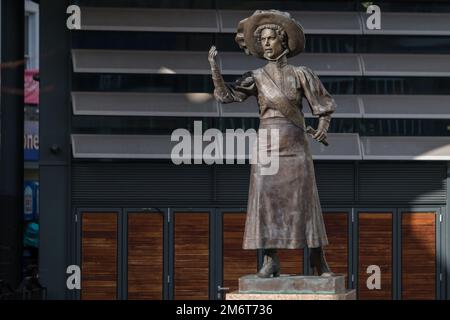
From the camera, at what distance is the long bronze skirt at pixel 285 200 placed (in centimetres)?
1526

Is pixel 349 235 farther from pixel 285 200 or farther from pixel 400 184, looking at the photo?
pixel 285 200

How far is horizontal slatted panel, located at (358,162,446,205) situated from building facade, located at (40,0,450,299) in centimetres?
2

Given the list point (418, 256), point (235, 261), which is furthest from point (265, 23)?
point (418, 256)

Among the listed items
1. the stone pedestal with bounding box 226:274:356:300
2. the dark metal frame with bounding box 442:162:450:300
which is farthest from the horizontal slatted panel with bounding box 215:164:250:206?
the stone pedestal with bounding box 226:274:356:300

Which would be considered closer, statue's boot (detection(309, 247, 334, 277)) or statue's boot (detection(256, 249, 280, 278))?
statue's boot (detection(256, 249, 280, 278))

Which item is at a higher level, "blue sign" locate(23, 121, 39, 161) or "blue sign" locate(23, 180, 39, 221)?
"blue sign" locate(23, 121, 39, 161)

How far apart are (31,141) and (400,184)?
20137 mm

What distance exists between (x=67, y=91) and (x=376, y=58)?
5.37 m

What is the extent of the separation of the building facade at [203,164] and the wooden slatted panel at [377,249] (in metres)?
0.02

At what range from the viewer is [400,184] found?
2559cm

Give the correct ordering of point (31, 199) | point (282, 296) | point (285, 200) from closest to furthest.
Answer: point (282, 296), point (285, 200), point (31, 199)

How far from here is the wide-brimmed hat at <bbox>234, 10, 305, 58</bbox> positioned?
15375 mm

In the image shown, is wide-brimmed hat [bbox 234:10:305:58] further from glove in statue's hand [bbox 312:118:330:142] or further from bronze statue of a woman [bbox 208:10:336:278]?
glove in statue's hand [bbox 312:118:330:142]

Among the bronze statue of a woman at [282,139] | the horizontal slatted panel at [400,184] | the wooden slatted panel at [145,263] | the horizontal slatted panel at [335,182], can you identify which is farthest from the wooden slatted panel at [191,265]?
the bronze statue of a woman at [282,139]
